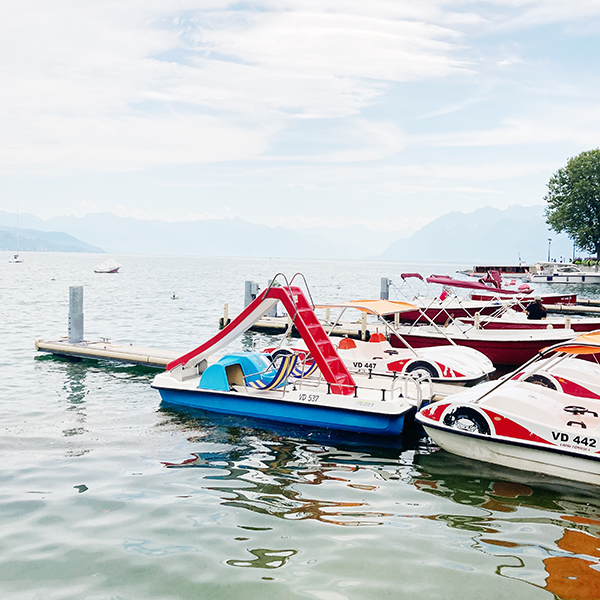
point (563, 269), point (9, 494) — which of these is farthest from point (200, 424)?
point (563, 269)

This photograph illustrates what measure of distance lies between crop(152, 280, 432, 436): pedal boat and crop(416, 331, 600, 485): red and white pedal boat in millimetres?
1154

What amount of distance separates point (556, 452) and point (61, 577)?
6669 mm

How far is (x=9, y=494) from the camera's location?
7.99 m

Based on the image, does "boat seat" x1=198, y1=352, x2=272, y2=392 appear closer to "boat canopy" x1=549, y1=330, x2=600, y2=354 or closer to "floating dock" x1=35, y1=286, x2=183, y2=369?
"floating dock" x1=35, y1=286, x2=183, y2=369

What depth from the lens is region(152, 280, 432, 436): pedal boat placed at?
10719mm

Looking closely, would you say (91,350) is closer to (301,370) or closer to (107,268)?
(301,370)

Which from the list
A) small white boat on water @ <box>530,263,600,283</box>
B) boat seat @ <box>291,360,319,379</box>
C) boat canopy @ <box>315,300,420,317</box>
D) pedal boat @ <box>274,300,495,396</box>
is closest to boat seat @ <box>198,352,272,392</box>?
boat seat @ <box>291,360,319,379</box>

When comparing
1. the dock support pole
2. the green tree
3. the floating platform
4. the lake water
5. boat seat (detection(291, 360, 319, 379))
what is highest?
the green tree

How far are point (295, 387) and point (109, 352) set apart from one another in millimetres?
7443

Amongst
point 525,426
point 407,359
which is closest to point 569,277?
point 407,359

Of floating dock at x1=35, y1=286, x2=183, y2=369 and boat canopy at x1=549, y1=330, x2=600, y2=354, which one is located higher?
boat canopy at x1=549, y1=330, x2=600, y2=354

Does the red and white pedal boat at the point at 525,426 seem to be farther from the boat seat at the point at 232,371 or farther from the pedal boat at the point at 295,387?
the boat seat at the point at 232,371

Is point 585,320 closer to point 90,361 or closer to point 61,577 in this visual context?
point 90,361

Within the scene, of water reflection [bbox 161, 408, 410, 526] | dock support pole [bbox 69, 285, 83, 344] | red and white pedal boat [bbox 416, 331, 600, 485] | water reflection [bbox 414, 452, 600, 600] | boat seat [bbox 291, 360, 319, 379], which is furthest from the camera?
dock support pole [bbox 69, 285, 83, 344]
